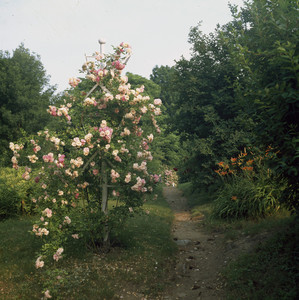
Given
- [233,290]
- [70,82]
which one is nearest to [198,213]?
[233,290]

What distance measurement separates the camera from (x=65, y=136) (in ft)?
20.4

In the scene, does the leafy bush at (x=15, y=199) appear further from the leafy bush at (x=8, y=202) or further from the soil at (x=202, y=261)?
the soil at (x=202, y=261)

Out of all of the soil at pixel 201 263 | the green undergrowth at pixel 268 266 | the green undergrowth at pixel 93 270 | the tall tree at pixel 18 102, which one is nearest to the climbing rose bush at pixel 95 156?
the green undergrowth at pixel 93 270

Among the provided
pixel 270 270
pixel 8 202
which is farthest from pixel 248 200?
pixel 8 202

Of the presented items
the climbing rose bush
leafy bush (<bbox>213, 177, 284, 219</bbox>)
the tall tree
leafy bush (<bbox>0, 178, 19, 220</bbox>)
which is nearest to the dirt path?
leafy bush (<bbox>213, 177, 284, 219</bbox>)

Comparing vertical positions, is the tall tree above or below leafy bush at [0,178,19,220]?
above

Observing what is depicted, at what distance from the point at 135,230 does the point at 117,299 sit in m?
3.50

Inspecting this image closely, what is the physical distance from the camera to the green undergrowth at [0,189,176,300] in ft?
15.9

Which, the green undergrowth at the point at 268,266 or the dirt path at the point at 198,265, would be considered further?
the dirt path at the point at 198,265

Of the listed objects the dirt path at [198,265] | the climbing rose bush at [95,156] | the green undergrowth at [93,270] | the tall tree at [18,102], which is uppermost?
the tall tree at [18,102]

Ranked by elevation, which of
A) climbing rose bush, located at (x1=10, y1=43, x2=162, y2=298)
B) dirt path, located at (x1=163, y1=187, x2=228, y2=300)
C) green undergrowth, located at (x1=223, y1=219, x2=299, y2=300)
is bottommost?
dirt path, located at (x1=163, y1=187, x2=228, y2=300)

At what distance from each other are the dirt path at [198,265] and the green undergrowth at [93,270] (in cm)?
27

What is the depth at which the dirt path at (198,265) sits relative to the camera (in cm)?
520

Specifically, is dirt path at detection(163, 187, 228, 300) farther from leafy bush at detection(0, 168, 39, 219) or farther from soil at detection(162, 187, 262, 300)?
leafy bush at detection(0, 168, 39, 219)
